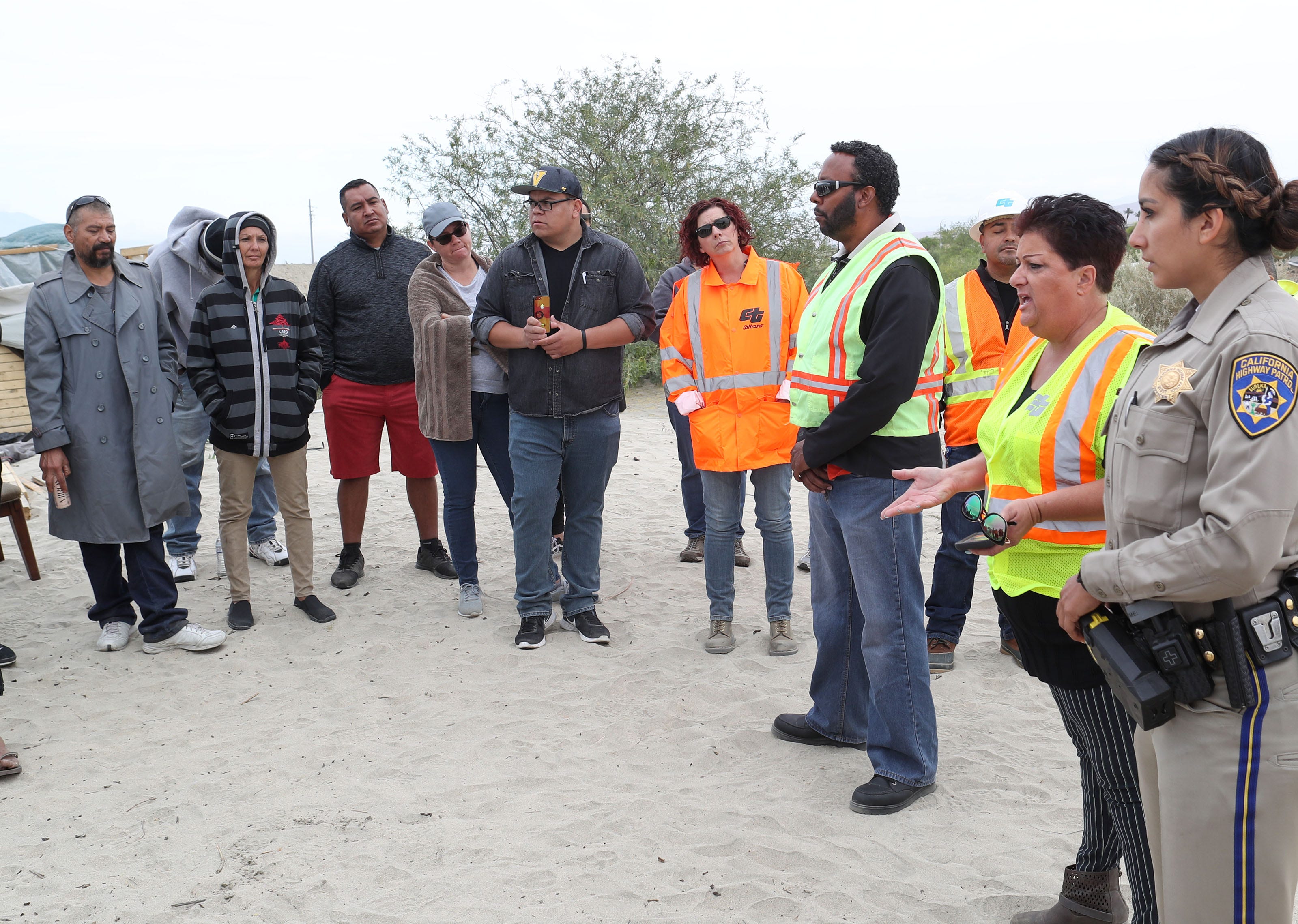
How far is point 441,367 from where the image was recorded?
5422mm

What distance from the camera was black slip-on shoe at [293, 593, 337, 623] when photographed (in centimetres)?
554

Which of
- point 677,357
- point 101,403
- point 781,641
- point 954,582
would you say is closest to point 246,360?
point 101,403

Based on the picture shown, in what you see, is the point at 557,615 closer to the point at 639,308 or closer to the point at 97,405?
the point at 639,308

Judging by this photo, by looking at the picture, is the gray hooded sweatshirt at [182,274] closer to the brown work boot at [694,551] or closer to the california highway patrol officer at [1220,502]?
the brown work boot at [694,551]

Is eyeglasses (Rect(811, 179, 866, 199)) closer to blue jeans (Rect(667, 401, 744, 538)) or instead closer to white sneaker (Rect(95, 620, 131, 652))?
blue jeans (Rect(667, 401, 744, 538))

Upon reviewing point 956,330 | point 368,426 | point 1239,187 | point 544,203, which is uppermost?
point 544,203

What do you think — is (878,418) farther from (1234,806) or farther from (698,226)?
(698,226)

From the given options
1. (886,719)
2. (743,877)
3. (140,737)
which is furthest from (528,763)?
(140,737)

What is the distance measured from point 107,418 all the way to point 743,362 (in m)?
3.20

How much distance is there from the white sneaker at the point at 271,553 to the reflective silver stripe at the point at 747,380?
3.31 meters

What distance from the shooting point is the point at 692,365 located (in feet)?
16.5

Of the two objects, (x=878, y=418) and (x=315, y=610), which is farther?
(x=315, y=610)

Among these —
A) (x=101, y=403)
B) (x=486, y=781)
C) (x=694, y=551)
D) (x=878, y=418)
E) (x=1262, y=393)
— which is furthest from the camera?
(x=694, y=551)

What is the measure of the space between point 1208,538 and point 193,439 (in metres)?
5.90
